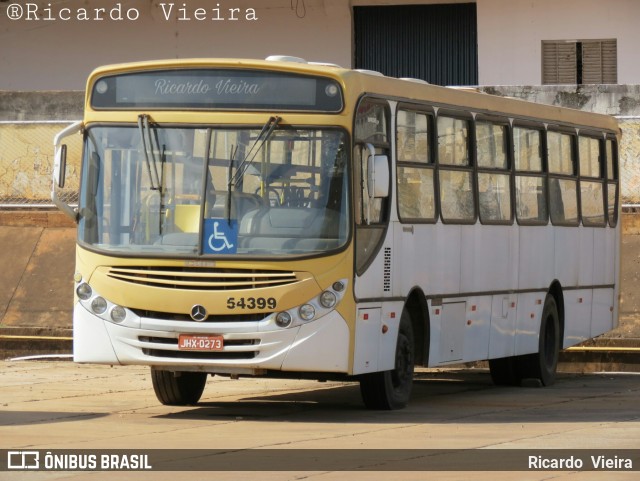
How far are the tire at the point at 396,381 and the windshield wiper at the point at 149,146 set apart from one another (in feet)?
8.69

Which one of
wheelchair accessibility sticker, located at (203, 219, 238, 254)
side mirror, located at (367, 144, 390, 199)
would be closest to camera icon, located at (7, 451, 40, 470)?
wheelchair accessibility sticker, located at (203, 219, 238, 254)

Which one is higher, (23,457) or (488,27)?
(488,27)

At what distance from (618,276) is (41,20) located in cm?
1654

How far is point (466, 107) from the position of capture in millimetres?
17312

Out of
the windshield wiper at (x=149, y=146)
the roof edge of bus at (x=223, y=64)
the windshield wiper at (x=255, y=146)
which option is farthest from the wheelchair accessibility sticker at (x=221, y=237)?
the roof edge of bus at (x=223, y=64)

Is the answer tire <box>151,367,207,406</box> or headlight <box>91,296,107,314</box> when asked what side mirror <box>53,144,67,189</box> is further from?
tire <box>151,367,207,406</box>

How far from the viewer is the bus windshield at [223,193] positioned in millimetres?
14531

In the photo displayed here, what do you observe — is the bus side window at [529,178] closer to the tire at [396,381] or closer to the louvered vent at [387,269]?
the tire at [396,381]

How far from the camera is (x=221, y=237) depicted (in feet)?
47.7

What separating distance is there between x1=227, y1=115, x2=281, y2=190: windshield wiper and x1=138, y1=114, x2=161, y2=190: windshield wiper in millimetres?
691

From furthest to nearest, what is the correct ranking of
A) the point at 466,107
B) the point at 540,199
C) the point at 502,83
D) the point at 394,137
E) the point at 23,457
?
1. the point at 502,83
2. the point at 540,199
3. the point at 466,107
4. the point at 394,137
5. the point at 23,457

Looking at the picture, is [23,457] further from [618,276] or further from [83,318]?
[618,276]

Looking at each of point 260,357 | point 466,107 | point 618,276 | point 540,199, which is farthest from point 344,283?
point 618,276

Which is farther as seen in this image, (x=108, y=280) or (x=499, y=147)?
(x=499, y=147)
